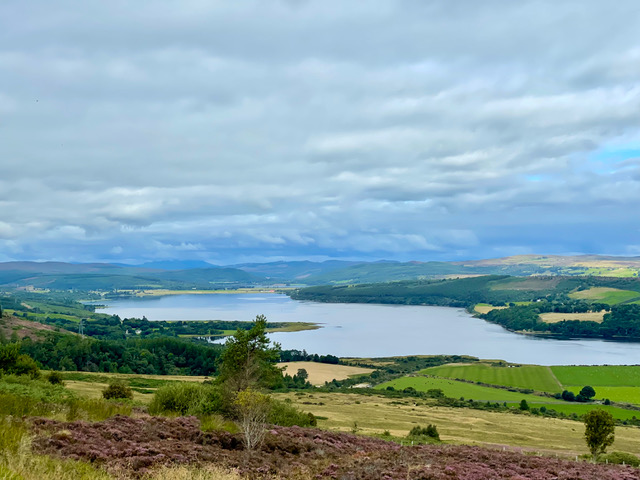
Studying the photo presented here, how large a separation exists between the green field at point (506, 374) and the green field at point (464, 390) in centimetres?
702

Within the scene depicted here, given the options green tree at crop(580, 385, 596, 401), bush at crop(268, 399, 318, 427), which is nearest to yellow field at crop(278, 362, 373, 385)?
green tree at crop(580, 385, 596, 401)

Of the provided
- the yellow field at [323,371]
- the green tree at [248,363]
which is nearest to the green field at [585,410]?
the yellow field at [323,371]

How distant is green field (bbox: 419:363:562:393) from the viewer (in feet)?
301

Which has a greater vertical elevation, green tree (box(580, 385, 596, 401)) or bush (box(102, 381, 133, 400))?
bush (box(102, 381, 133, 400))

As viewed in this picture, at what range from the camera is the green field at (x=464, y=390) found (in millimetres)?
76412

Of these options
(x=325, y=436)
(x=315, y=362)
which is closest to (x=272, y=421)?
(x=325, y=436)

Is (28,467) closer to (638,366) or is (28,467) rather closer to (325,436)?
(325,436)

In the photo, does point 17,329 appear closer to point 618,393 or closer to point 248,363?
point 248,363

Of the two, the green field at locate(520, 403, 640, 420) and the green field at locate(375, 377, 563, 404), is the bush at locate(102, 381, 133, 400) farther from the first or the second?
the green field at locate(375, 377, 563, 404)

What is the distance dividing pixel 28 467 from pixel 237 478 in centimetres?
399

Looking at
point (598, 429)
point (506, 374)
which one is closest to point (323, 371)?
point (506, 374)

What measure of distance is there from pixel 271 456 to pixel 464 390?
246ft

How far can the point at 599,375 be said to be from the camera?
100 meters

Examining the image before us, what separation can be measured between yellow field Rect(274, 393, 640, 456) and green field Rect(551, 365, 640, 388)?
49907mm
